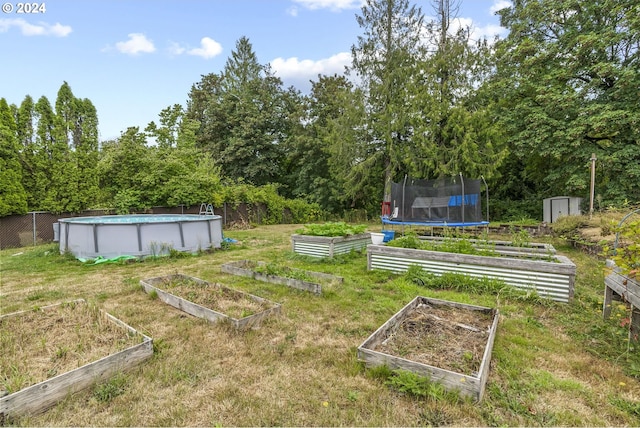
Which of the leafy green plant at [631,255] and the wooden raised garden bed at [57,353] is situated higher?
the leafy green plant at [631,255]

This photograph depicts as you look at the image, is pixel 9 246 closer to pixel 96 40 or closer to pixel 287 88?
pixel 96 40

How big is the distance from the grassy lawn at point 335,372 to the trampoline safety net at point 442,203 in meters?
4.66

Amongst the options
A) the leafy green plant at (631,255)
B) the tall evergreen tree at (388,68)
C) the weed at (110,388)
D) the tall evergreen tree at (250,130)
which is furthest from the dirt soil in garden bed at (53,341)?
the tall evergreen tree at (250,130)

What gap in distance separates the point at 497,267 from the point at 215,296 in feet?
12.9

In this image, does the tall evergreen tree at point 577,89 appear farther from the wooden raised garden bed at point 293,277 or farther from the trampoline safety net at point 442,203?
the wooden raised garden bed at point 293,277

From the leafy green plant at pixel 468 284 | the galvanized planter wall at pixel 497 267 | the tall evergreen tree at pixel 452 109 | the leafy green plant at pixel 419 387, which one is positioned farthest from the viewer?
the tall evergreen tree at pixel 452 109

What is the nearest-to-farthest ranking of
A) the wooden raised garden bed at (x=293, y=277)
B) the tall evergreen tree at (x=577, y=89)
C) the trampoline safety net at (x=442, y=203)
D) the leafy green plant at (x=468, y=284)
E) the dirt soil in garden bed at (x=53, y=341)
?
the dirt soil in garden bed at (x=53, y=341) → the leafy green plant at (x=468, y=284) → the wooden raised garden bed at (x=293, y=277) → the trampoline safety net at (x=442, y=203) → the tall evergreen tree at (x=577, y=89)

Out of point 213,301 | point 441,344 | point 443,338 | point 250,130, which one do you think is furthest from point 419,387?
point 250,130

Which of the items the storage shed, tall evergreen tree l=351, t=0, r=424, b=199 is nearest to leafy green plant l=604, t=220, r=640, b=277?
the storage shed

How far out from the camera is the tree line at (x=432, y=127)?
1021 centimetres

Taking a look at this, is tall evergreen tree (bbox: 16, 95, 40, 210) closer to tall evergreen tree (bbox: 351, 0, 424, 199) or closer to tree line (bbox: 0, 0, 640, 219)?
tree line (bbox: 0, 0, 640, 219)

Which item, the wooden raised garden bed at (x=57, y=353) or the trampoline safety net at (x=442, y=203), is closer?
the wooden raised garden bed at (x=57, y=353)

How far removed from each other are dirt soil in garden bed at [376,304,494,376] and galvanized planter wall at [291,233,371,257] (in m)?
3.37

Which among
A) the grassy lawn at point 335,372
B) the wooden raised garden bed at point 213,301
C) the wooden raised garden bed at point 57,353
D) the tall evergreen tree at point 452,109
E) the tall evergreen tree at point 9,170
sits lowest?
the grassy lawn at point 335,372
